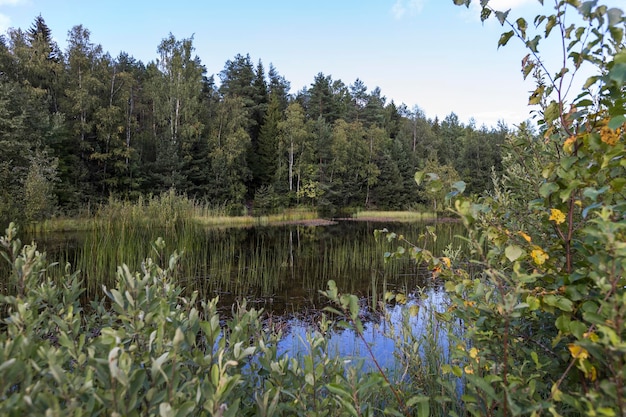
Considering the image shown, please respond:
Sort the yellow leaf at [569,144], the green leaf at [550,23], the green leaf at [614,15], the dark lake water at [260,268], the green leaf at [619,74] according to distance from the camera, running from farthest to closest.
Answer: the dark lake water at [260,268], the green leaf at [550,23], the yellow leaf at [569,144], the green leaf at [614,15], the green leaf at [619,74]

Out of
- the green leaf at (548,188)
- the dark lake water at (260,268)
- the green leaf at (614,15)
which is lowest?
the dark lake water at (260,268)

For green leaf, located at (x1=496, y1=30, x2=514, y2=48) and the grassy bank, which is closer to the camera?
green leaf, located at (x1=496, y1=30, x2=514, y2=48)

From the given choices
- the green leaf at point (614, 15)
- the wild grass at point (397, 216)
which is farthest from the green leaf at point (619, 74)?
the wild grass at point (397, 216)

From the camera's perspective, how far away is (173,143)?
2516 cm

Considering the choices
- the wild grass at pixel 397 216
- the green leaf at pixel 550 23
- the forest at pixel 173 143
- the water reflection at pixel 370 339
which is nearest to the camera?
the green leaf at pixel 550 23

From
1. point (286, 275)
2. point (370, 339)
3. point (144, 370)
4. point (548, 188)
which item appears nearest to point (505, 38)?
point (548, 188)

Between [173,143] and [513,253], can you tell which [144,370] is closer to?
[513,253]

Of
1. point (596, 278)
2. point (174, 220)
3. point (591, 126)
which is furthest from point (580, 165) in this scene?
point (174, 220)

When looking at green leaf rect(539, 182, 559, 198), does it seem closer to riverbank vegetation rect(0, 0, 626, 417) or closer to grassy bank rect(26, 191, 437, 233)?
riverbank vegetation rect(0, 0, 626, 417)

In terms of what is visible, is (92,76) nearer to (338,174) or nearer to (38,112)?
(38,112)

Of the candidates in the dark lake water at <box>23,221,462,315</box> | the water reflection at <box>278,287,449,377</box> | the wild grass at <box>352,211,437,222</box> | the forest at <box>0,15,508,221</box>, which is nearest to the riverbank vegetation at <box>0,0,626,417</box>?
the water reflection at <box>278,287,449,377</box>

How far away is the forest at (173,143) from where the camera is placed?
715 inches

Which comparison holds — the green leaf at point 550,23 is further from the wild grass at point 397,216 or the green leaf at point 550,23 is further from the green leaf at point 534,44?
the wild grass at point 397,216

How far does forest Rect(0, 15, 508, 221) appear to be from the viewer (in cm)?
1816
